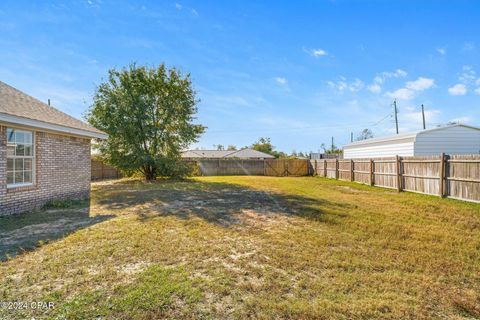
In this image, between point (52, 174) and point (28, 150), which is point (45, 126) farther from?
point (52, 174)

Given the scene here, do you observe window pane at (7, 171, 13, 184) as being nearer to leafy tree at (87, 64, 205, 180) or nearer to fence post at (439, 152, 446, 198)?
leafy tree at (87, 64, 205, 180)

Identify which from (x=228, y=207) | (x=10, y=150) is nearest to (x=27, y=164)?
(x=10, y=150)

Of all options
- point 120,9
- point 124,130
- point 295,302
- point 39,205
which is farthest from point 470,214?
point 124,130

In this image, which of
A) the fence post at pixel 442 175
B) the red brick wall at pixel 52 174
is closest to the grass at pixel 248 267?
the red brick wall at pixel 52 174

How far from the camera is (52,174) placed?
7938 mm

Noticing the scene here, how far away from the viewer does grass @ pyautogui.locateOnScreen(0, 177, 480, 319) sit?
250 centimetres

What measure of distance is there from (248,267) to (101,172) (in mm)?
19494

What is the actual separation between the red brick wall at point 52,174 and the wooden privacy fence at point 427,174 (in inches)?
498

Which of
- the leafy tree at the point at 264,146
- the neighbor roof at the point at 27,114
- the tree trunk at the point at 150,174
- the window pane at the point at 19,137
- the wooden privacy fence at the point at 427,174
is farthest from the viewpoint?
the leafy tree at the point at 264,146

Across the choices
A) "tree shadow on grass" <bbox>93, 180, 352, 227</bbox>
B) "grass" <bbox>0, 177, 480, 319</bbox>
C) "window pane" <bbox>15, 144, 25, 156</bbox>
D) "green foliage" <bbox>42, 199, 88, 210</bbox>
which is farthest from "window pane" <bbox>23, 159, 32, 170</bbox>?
"tree shadow on grass" <bbox>93, 180, 352, 227</bbox>

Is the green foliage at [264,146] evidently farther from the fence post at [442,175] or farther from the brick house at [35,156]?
the brick house at [35,156]

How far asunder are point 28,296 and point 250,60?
1427 centimetres

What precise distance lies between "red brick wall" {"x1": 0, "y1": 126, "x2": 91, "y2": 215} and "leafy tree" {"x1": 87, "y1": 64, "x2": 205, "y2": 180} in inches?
244

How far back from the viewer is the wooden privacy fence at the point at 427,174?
26.2 ft
